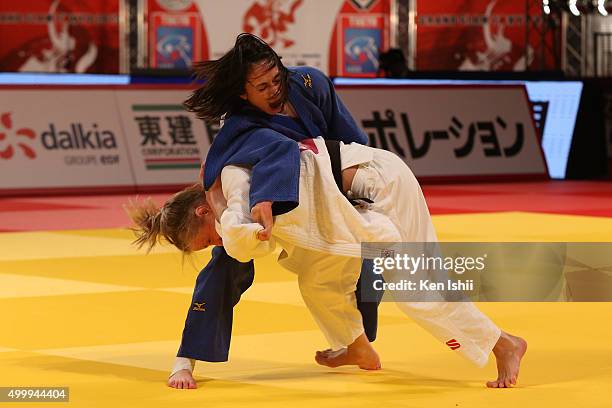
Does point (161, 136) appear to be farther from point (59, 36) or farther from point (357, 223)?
point (357, 223)

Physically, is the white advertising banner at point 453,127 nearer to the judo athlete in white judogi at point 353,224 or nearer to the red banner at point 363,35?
the red banner at point 363,35

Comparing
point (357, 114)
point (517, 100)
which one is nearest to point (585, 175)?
point (517, 100)

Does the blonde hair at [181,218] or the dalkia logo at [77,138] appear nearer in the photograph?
the blonde hair at [181,218]

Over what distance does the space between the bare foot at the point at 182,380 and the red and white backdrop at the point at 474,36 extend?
18833 mm

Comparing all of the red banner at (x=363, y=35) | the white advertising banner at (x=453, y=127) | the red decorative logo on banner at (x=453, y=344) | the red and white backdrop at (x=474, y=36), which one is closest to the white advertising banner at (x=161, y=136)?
the white advertising banner at (x=453, y=127)

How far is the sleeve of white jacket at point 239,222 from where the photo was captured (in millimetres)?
4293

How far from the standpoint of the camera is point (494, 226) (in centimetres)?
1057

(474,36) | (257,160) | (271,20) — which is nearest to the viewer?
(257,160)

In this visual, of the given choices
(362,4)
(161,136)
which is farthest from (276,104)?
(362,4)

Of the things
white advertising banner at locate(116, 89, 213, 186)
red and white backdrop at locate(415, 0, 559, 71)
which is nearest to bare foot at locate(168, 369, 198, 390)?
white advertising banner at locate(116, 89, 213, 186)

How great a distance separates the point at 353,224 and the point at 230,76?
0.68 m

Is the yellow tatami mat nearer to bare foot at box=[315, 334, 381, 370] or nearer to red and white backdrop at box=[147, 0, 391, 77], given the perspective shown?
bare foot at box=[315, 334, 381, 370]

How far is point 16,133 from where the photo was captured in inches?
541

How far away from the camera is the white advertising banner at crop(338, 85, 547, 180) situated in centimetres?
1532
